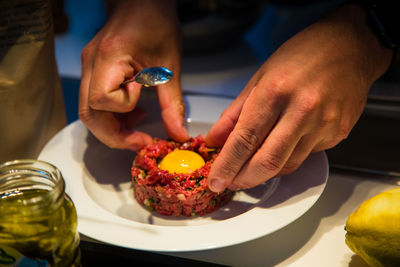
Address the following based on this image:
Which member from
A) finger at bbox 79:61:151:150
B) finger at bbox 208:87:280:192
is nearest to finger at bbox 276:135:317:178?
finger at bbox 208:87:280:192

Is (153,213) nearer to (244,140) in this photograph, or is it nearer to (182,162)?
(182,162)

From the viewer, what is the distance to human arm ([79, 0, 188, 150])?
116 centimetres

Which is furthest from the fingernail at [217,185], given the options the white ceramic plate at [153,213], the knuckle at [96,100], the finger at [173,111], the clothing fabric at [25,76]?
the clothing fabric at [25,76]

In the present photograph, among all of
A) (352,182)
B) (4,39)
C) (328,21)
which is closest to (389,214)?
(352,182)

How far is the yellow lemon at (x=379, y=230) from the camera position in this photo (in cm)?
82

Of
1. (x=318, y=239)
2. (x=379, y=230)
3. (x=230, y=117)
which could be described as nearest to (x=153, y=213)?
(x=230, y=117)

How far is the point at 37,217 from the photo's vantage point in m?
0.71

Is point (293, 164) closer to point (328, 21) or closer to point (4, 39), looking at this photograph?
point (328, 21)

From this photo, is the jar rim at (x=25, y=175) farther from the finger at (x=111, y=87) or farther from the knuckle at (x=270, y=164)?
the knuckle at (x=270, y=164)

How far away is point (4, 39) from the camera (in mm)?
1122

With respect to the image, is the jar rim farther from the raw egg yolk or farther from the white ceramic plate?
the raw egg yolk

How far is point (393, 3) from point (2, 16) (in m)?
1.15

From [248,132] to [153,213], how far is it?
0.43 metres

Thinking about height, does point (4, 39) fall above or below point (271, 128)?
above
